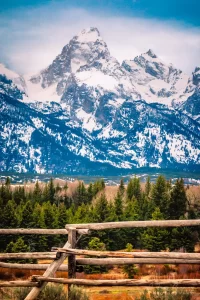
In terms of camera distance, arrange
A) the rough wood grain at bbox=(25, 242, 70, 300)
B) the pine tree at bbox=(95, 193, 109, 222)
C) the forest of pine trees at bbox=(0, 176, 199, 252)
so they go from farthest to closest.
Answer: the pine tree at bbox=(95, 193, 109, 222) < the forest of pine trees at bbox=(0, 176, 199, 252) < the rough wood grain at bbox=(25, 242, 70, 300)

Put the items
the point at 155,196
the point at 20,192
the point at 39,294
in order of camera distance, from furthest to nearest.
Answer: the point at 20,192, the point at 155,196, the point at 39,294

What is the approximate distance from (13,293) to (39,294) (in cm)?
124

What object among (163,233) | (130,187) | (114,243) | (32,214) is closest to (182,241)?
(163,233)

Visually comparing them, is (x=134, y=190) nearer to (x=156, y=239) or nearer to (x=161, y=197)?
(x=161, y=197)

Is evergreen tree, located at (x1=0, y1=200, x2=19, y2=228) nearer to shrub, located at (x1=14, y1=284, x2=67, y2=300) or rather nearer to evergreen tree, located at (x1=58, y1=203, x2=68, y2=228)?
evergreen tree, located at (x1=58, y1=203, x2=68, y2=228)

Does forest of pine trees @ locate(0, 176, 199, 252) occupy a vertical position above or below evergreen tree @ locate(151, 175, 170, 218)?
below

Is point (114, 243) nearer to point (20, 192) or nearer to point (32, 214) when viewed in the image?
point (32, 214)

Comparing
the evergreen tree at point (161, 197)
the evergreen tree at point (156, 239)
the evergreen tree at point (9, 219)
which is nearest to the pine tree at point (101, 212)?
the evergreen tree at point (161, 197)

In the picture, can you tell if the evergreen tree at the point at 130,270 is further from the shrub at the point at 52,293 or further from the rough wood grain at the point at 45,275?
the rough wood grain at the point at 45,275

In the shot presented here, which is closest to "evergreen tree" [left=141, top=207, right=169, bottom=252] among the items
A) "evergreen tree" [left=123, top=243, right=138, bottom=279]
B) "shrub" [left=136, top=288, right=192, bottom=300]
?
"evergreen tree" [left=123, top=243, right=138, bottom=279]

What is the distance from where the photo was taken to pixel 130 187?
379ft

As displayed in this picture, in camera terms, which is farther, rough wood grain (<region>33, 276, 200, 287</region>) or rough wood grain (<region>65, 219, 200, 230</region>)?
rough wood grain (<region>65, 219, 200, 230</region>)

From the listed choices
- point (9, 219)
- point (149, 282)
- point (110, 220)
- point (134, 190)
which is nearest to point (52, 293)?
point (149, 282)

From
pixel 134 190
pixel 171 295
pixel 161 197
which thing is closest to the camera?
pixel 171 295
